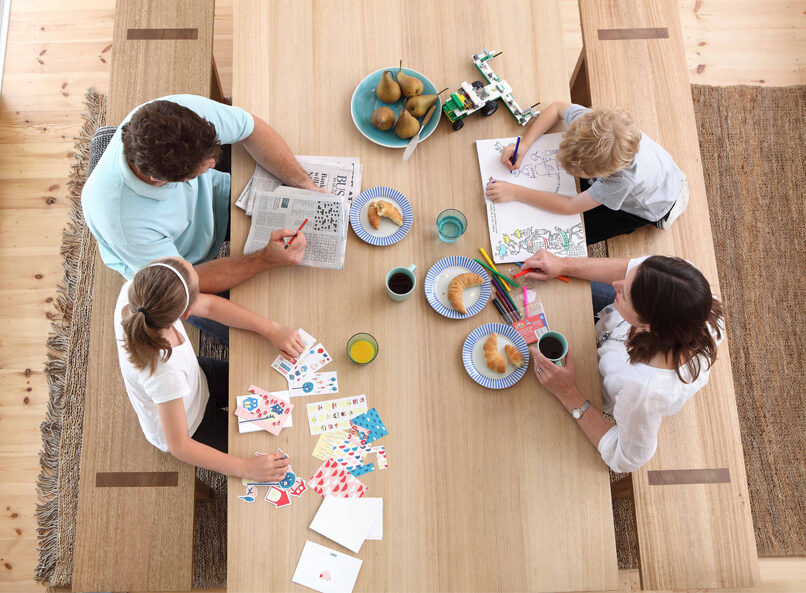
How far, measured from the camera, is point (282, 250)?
1618 mm

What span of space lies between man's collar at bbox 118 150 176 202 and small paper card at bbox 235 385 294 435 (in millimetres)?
620

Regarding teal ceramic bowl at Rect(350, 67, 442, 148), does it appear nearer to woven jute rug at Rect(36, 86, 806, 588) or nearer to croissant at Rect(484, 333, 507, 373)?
croissant at Rect(484, 333, 507, 373)

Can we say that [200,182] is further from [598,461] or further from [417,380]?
[598,461]

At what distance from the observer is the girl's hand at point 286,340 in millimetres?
1584

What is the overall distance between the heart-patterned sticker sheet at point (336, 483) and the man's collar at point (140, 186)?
2.95 ft

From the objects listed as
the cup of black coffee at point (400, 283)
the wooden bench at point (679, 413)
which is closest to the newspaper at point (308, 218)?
the cup of black coffee at point (400, 283)

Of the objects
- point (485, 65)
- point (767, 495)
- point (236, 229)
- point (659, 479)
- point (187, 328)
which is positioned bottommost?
point (767, 495)

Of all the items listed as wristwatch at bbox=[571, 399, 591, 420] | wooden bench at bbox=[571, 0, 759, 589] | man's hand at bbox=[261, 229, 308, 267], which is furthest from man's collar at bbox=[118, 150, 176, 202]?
wooden bench at bbox=[571, 0, 759, 589]

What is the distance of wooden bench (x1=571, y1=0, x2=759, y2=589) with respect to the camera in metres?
1.72

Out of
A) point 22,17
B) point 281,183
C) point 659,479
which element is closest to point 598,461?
point 659,479

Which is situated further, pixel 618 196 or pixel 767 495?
pixel 767 495

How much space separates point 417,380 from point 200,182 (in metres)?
1.01

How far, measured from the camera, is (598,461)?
5.11ft

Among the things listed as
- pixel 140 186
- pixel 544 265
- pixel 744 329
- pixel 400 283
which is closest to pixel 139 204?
pixel 140 186
